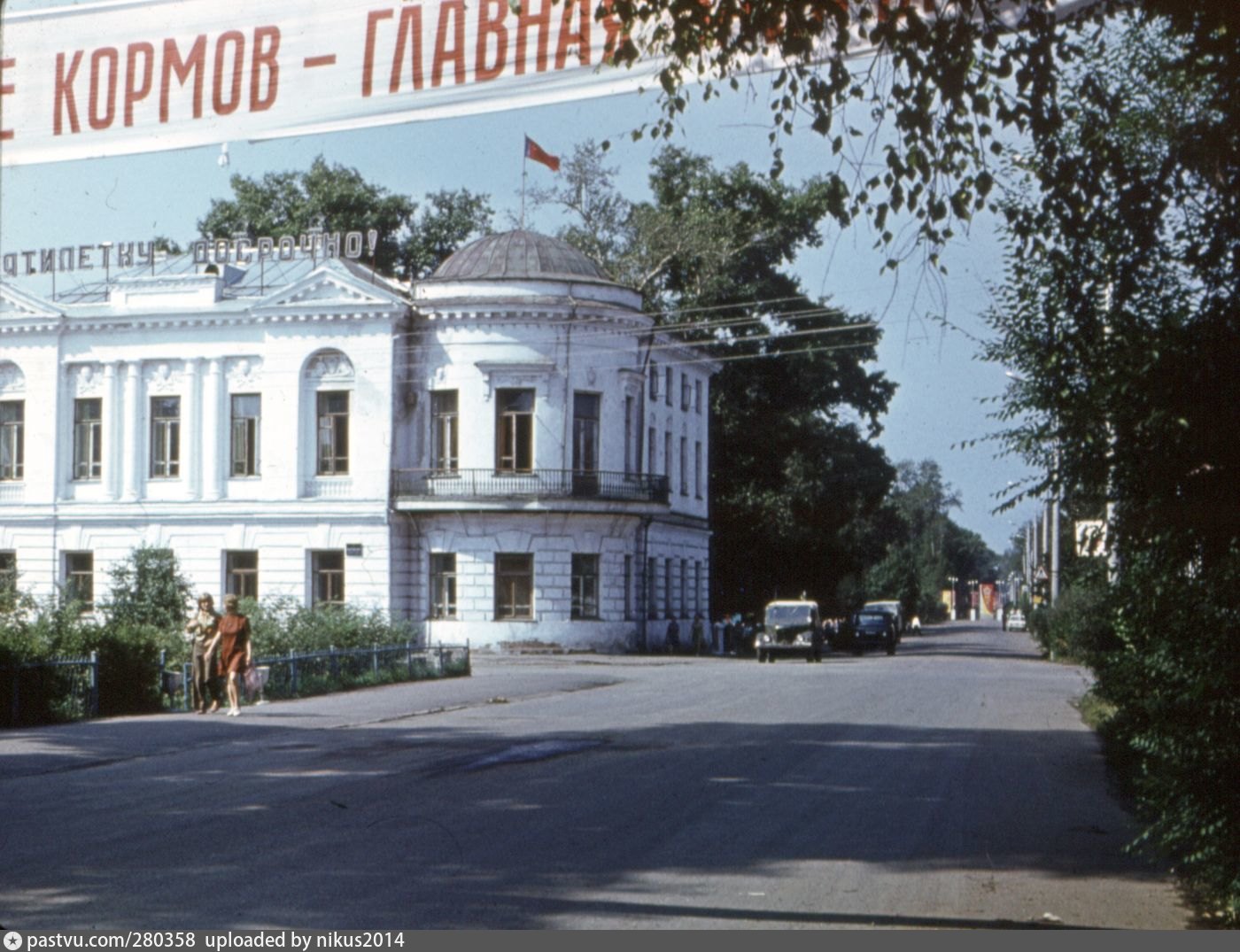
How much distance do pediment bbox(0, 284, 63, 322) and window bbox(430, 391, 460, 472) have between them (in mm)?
7983

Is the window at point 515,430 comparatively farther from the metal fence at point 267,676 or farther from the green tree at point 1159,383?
the green tree at point 1159,383

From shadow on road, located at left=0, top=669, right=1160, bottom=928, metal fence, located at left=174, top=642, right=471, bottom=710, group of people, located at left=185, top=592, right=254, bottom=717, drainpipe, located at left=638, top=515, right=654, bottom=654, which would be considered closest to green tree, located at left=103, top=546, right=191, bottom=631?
metal fence, located at left=174, top=642, right=471, bottom=710

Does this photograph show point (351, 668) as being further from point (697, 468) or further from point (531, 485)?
point (697, 468)

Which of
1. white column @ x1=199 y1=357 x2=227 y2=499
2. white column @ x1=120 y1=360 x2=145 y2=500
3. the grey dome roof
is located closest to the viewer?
white column @ x1=120 y1=360 x2=145 y2=500

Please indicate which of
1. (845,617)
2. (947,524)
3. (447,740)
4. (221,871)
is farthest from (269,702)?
(947,524)

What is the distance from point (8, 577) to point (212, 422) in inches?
140

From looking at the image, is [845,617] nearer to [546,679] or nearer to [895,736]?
[546,679]

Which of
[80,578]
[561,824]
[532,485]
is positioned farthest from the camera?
[532,485]

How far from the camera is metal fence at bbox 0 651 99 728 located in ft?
61.3

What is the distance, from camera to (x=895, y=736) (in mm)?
19281

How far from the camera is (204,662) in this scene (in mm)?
21266

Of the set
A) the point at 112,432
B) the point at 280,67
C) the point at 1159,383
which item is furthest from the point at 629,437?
the point at 1159,383

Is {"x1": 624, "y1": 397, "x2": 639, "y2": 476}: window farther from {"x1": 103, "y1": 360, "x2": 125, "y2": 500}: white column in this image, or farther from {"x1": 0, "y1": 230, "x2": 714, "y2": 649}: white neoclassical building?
{"x1": 103, "y1": 360, "x2": 125, "y2": 500}: white column

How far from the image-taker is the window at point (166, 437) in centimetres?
2281
